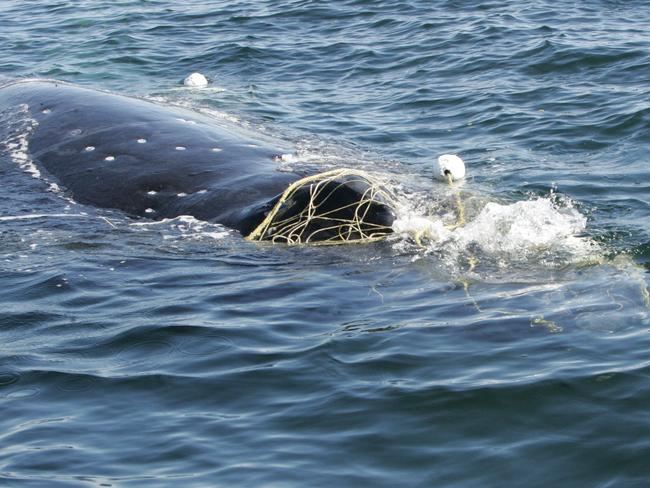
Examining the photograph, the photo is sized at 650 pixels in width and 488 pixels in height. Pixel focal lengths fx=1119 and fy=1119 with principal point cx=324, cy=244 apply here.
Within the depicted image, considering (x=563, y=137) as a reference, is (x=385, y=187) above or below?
above

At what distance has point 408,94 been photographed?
58.2 feet

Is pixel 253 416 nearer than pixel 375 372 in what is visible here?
Yes

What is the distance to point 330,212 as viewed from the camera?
10.5 m

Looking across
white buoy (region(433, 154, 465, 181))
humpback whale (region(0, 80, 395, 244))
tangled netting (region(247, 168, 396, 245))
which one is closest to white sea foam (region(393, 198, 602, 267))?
tangled netting (region(247, 168, 396, 245))

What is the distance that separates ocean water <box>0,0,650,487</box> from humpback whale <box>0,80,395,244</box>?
0.90 ft

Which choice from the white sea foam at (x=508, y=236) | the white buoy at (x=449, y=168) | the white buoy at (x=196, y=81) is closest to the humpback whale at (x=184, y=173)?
the white sea foam at (x=508, y=236)

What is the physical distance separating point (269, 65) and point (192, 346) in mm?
12944

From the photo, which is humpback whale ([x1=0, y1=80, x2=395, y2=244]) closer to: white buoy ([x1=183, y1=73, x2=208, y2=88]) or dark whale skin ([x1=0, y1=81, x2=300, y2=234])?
dark whale skin ([x1=0, y1=81, x2=300, y2=234])

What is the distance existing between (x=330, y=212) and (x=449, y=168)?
303 cm

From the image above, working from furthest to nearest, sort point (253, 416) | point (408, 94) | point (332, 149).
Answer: point (408, 94), point (332, 149), point (253, 416)

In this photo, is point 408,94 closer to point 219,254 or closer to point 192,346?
point 219,254

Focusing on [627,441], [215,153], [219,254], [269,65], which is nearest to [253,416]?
[627,441]

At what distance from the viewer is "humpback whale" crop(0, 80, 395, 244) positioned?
10.5 metres

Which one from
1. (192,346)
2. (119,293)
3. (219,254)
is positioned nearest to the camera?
(192,346)
